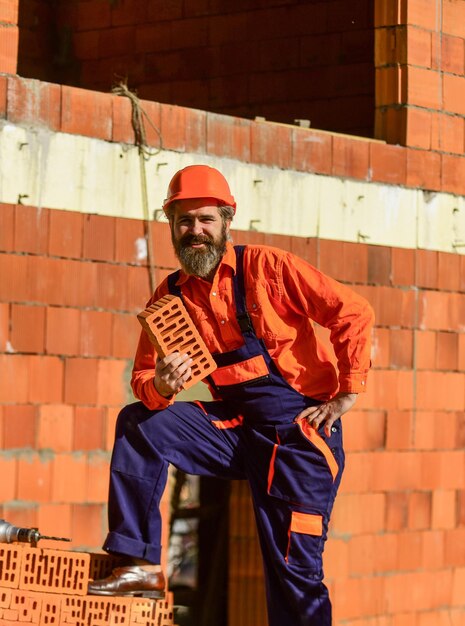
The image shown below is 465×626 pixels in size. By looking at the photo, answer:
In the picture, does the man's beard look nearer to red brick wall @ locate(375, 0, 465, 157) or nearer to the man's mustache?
the man's mustache

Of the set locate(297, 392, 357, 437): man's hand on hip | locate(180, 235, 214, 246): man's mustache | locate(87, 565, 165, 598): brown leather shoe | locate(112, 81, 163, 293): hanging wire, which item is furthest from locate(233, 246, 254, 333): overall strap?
locate(112, 81, 163, 293): hanging wire

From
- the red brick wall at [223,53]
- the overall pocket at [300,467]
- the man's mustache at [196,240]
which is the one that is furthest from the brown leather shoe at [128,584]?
the red brick wall at [223,53]

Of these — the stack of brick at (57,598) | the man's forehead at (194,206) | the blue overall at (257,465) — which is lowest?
the stack of brick at (57,598)

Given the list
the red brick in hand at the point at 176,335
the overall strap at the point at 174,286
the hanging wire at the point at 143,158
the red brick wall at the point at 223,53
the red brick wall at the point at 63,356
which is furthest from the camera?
the red brick wall at the point at 223,53

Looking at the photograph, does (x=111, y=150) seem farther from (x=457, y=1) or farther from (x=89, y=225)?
(x=457, y=1)

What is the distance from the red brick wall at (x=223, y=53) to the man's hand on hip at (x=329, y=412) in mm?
5863

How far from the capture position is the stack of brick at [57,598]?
628 cm

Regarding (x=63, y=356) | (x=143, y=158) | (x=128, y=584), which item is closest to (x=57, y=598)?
(x=128, y=584)

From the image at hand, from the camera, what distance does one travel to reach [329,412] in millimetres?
6637

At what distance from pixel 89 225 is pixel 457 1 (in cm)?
350

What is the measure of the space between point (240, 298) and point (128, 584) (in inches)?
48.6

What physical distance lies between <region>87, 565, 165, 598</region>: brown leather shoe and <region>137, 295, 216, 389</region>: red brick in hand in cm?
76

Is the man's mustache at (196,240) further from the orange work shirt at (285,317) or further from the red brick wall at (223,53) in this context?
the red brick wall at (223,53)

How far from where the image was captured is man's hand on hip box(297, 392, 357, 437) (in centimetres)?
663
